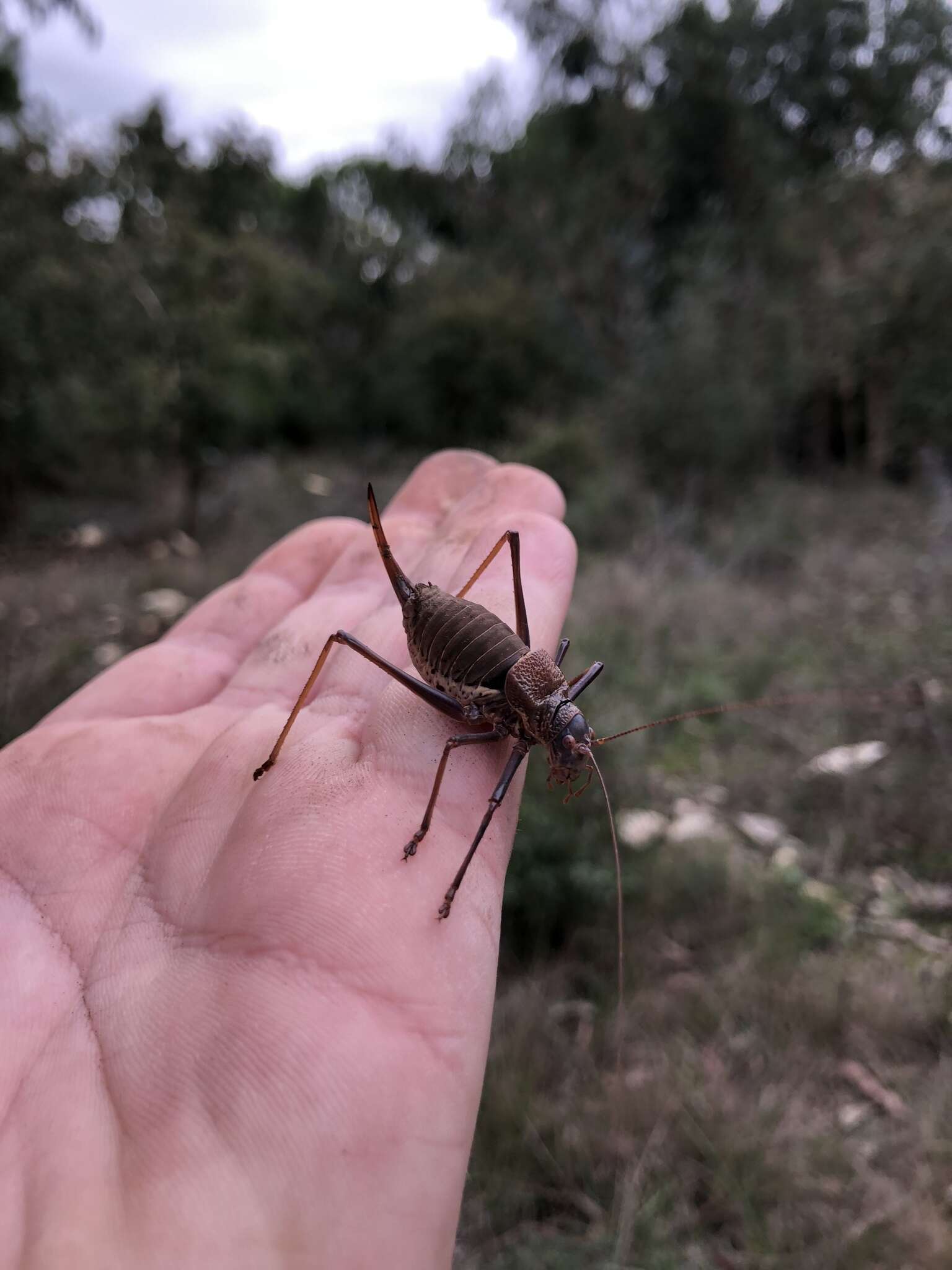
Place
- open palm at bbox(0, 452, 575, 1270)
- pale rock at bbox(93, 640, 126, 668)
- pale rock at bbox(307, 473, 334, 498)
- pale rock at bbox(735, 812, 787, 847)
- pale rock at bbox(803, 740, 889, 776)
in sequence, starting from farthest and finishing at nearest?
pale rock at bbox(307, 473, 334, 498), pale rock at bbox(93, 640, 126, 668), pale rock at bbox(803, 740, 889, 776), pale rock at bbox(735, 812, 787, 847), open palm at bbox(0, 452, 575, 1270)

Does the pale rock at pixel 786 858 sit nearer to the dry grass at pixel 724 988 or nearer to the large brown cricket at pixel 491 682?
the dry grass at pixel 724 988

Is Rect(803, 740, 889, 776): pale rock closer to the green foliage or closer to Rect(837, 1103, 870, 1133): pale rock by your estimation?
Rect(837, 1103, 870, 1133): pale rock

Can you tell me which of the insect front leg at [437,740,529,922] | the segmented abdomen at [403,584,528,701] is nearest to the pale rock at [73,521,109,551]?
the segmented abdomen at [403,584,528,701]

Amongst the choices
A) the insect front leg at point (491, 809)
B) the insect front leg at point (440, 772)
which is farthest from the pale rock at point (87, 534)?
the insect front leg at point (491, 809)

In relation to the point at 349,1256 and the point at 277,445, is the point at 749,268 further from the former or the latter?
the point at 349,1256

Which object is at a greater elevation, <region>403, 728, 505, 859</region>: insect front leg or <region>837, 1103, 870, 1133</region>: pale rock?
<region>403, 728, 505, 859</region>: insect front leg

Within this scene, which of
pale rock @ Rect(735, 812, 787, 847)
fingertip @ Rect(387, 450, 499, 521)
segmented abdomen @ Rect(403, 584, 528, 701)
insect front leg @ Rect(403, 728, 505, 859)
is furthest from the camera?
pale rock @ Rect(735, 812, 787, 847)

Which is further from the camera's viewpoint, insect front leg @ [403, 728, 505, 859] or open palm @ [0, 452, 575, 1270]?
insect front leg @ [403, 728, 505, 859]

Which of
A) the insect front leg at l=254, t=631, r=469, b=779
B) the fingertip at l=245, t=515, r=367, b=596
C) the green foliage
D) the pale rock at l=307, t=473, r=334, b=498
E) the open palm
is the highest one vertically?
the green foliage
